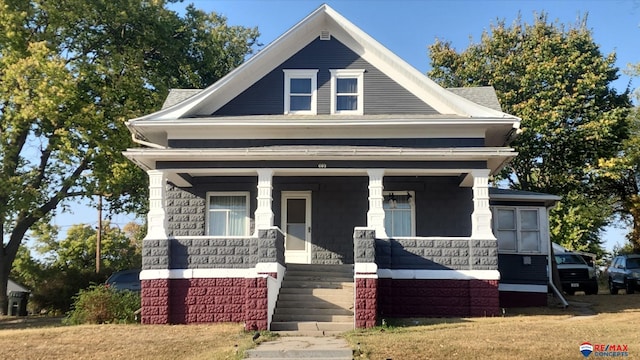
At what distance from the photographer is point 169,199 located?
53.3ft

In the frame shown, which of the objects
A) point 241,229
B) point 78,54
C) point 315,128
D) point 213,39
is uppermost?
point 213,39

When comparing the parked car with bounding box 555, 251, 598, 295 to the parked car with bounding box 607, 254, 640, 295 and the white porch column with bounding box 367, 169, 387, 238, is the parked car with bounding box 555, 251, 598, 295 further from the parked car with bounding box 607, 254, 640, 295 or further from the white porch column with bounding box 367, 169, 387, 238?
the white porch column with bounding box 367, 169, 387, 238

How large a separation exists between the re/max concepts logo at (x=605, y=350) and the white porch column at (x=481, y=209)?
450 centimetres

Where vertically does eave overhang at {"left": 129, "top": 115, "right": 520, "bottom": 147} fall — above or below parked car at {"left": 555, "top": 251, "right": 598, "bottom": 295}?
above

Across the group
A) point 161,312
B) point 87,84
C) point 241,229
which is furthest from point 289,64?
point 87,84

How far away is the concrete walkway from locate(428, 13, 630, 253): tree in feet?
62.6

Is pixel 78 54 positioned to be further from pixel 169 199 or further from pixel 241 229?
pixel 241 229

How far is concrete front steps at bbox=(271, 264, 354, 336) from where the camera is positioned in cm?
1227

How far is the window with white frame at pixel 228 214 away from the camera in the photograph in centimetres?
1603

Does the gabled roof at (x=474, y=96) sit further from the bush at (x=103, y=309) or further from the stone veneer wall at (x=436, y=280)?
the bush at (x=103, y=309)

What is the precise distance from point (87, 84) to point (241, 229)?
9726 millimetres

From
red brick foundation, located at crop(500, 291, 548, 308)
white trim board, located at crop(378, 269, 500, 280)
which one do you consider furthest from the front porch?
red brick foundation, located at crop(500, 291, 548, 308)

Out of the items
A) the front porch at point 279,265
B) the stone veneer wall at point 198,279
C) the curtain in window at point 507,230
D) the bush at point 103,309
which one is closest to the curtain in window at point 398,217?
the front porch at point 279,265

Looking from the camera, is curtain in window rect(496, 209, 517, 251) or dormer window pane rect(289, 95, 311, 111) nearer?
dormer window pane rect(289, 95, 311, 111)
